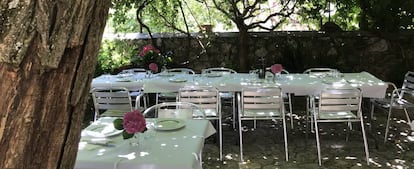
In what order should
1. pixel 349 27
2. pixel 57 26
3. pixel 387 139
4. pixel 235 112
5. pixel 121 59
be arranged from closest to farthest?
pixel 57 26 → pixel 387 139 → pixel 235 112 → pixel 121 59 → pixel 349 27

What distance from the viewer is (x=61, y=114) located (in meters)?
1.02

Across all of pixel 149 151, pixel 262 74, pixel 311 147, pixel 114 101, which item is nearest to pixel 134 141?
pixel 149 151

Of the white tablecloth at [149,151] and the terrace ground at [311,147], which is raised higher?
the white tablecloth at [149,151]

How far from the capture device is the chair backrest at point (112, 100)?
425cm

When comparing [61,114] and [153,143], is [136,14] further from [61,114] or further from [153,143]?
[61,114]

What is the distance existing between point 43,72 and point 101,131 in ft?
6.49

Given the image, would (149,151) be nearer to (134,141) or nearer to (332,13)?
(134,141)

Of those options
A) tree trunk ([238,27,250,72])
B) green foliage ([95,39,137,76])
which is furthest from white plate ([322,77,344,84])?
green foliage ([95,39,137,76])

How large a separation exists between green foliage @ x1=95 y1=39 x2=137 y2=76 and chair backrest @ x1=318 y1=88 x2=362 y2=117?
140 inches

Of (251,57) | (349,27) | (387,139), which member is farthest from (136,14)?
(387,139)

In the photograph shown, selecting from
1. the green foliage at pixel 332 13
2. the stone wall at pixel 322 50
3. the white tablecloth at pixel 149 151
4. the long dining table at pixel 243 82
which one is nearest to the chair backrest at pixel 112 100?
the long dining table at pixel 243 82

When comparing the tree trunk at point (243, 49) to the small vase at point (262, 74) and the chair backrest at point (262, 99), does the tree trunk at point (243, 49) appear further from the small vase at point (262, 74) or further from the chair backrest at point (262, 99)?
the chair backrest at point (262, 99)

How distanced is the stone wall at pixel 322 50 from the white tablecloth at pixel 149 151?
405cm

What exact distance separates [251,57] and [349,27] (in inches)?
70.5
